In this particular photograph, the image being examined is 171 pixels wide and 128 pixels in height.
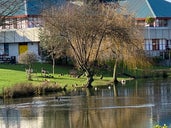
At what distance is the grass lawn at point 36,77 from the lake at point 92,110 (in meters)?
11.8

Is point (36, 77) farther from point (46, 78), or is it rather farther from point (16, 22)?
point (16, 22)

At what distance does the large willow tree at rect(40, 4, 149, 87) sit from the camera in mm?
67312

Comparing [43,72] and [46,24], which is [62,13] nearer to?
[46,24]

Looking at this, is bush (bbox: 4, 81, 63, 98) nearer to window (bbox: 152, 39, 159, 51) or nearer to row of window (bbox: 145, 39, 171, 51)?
row of window (bbox: 145, 39, 171, 51)

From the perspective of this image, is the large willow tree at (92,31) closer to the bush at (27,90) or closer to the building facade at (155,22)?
the bush at (27,90)

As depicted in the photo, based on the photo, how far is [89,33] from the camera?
67750 mm

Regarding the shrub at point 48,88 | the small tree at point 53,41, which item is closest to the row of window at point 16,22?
the small tree at point 53,41

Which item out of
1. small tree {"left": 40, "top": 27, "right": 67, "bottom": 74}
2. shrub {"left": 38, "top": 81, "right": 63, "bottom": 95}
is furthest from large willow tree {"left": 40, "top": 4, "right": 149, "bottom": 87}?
shrub {"left": 38, "top": 81, "right": 63, "bottom": 95}

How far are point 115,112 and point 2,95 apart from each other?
18945 mm

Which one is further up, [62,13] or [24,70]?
[62,13]

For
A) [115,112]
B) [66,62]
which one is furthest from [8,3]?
[66,62]

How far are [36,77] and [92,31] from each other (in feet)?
31.7

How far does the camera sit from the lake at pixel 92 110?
109 ft

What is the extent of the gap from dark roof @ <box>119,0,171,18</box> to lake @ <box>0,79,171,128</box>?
207 feet
